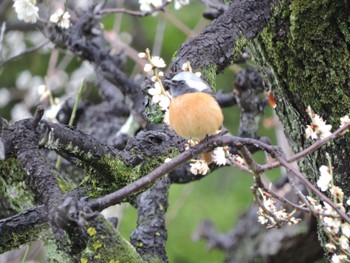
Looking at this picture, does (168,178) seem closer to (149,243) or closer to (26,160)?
(149,243)

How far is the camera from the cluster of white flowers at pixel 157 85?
239 cm

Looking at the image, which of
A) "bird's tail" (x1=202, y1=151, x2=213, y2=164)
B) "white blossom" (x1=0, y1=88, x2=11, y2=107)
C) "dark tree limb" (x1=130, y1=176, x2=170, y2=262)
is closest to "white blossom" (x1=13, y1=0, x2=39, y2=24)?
"dark tree limb" (x1=130, y1=176, x2=170, y2=262)

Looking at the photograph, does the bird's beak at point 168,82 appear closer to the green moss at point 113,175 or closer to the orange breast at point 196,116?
the orange breast at point 196,116

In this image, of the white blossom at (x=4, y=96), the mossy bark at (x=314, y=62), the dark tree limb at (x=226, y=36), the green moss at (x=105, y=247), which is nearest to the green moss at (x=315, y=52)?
the mossy bark at (x=314, y=62)

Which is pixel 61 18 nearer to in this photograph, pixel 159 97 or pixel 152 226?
pixel 152 226

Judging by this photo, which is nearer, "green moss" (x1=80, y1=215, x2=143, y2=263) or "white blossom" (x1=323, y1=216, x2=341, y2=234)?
"white blossom" (x1=323, y1=216, x2=341, y2=234)

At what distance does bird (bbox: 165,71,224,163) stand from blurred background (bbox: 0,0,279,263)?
317 cm

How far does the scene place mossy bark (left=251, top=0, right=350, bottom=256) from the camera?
2.91 metres

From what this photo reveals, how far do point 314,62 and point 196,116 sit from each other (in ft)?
2.65

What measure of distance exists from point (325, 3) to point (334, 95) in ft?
1.32

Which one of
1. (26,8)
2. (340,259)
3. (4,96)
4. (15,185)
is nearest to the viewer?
(340,259)

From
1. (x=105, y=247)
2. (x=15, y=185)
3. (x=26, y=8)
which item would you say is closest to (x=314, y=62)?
(x=105, y=247)

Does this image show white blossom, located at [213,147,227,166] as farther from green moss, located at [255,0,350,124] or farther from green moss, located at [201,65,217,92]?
green moss, located at [255,0,350,124]

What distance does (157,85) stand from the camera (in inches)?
98.0
